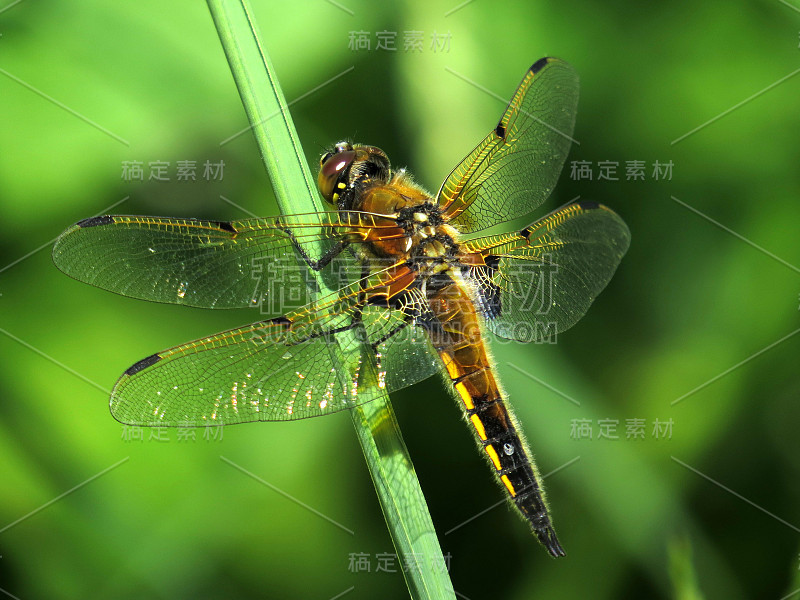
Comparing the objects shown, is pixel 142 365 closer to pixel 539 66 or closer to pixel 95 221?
pixel 95 221

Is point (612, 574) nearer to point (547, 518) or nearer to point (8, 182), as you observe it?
point (547, 518)

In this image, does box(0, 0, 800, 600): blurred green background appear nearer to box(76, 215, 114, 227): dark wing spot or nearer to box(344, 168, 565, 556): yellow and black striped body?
box(344, 168, 565, 556): yellow and black striped body

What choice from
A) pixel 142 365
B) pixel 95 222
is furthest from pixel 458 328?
pixel 95 222

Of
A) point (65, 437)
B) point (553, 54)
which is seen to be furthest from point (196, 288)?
point (553, 54)

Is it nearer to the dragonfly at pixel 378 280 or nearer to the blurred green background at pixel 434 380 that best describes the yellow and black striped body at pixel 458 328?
the dragonfly at pixel 378 280

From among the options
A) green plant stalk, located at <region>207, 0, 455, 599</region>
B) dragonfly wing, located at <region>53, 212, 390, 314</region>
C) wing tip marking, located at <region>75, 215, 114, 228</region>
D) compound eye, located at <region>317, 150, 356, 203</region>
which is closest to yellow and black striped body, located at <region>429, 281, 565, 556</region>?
green plant stalk, located at <region>207, 0, 455, 599</region>

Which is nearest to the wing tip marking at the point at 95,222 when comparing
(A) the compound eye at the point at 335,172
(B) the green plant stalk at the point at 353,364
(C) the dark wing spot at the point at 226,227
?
(C) the dark wing spot at the point at 226,227
